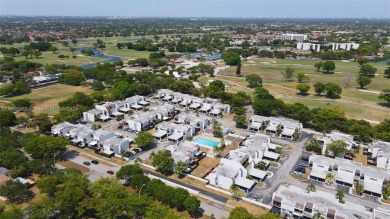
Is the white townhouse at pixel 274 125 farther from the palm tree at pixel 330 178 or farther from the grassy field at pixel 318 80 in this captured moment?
the grassy field at pixel 318 80

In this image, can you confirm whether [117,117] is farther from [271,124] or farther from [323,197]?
[323,197]

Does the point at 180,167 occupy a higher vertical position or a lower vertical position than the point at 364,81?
lower

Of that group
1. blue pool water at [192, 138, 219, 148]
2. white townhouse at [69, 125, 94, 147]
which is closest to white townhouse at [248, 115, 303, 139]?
blue pool water at [192, 138, 219, 148]

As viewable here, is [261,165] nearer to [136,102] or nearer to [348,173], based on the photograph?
[348,173]

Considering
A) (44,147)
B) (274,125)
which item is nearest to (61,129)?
(44,147)

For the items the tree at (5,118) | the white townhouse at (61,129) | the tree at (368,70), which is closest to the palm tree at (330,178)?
the white townhouse at (61,129)

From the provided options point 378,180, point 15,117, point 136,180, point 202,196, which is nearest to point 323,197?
point 378,180
